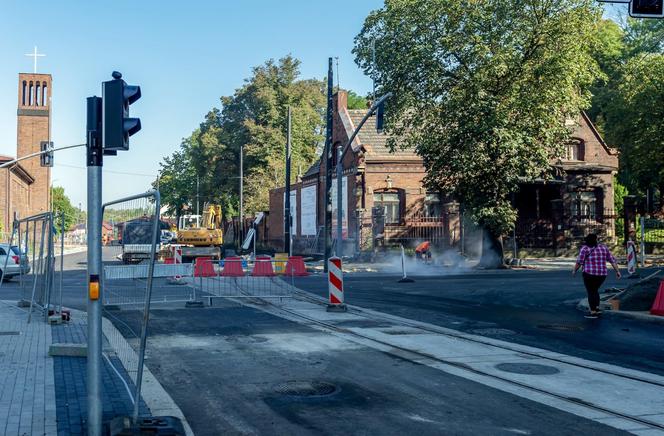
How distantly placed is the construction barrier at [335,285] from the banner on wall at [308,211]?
32.2 metres

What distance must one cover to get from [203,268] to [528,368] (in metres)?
9.90

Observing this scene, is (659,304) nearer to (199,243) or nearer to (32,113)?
(199,243)

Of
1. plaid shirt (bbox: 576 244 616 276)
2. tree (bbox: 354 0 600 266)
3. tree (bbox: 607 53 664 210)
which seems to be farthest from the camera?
tree (bbox: 607 53 664 210)

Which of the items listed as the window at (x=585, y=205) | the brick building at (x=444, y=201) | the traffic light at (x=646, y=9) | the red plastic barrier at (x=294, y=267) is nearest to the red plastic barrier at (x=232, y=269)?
the red plastic barrier at (x=294, y=267)

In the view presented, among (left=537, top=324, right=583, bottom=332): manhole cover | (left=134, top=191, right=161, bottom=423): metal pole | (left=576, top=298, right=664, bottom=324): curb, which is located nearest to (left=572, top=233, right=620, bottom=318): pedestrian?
(left=576, top=298, right=664, bottom=324): curb

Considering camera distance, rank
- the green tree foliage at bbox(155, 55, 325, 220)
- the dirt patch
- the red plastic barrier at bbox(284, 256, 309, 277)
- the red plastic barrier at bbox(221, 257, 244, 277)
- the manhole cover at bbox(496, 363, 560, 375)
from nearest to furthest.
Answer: the manhole cover at bbox(496, 363, 560, 375), the dirt patch, the red plastic barrier at bbox(221, 257, 244, 277), the red plastic barrier at bbox(284, 256, 309, 277), the green tree foliage at bbox(155, 55, 325, 220)

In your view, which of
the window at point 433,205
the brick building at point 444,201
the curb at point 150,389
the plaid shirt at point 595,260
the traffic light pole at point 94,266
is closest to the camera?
the traffic light pole at point 94,266

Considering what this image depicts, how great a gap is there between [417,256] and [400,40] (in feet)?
38.8

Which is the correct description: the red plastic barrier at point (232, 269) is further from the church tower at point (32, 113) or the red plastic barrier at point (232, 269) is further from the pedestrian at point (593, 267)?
the church tower at point (32, 113)

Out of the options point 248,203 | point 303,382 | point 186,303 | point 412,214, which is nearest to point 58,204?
point 248,203

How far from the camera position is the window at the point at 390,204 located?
41.4 m

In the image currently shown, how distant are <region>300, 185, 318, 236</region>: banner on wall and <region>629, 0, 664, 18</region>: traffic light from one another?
3736 centimetres

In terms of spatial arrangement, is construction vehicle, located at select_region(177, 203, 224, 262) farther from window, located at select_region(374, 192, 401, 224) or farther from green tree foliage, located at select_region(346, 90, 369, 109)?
green tree foliage, located at select_region(346, 90, 369, 109)

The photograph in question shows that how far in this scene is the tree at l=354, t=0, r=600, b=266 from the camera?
28938 millimetres
